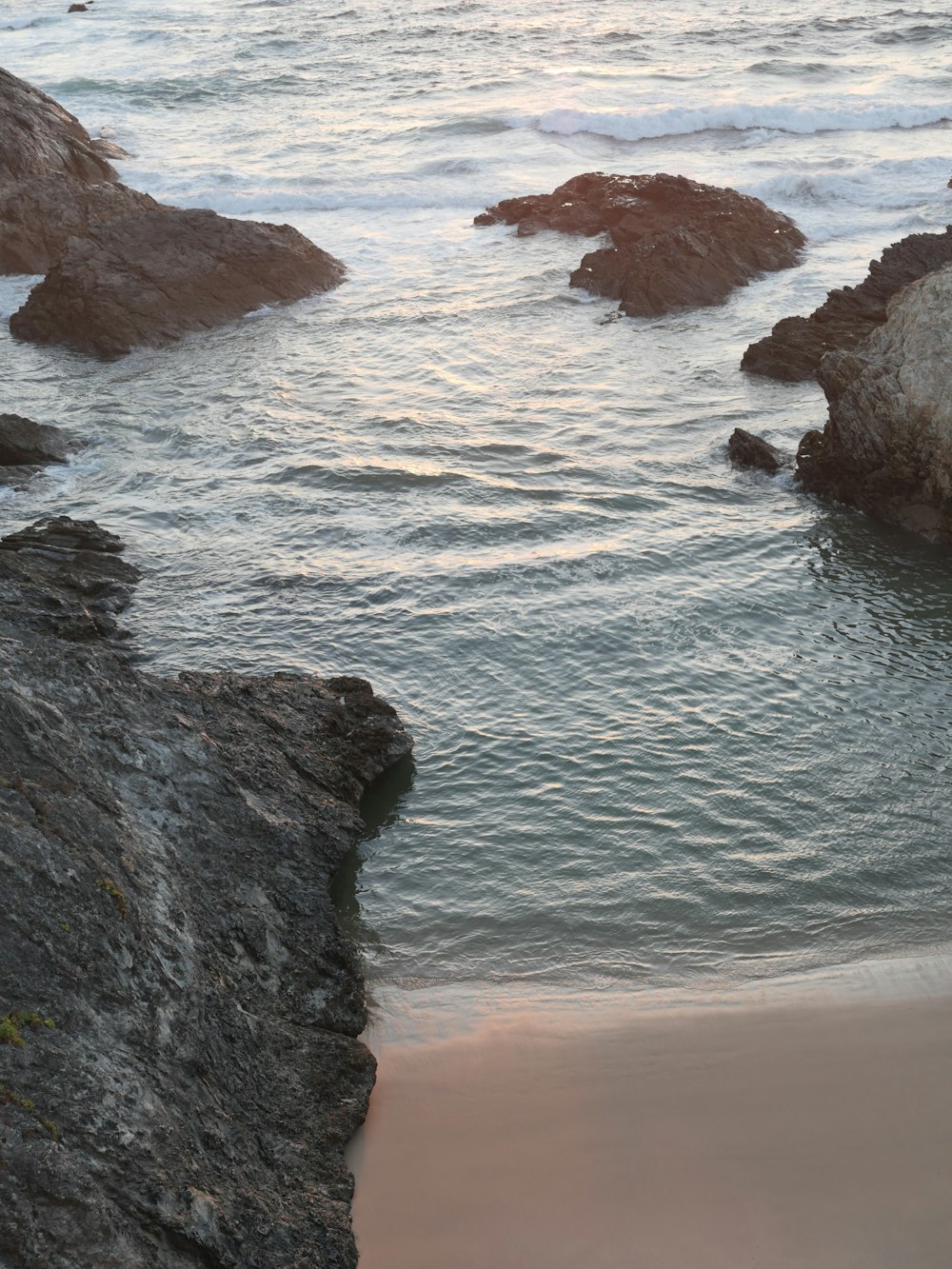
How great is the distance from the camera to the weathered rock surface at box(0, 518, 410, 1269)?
6.34 meters

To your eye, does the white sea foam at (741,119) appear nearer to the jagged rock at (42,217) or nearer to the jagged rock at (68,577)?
the jagged rock at (42,217)

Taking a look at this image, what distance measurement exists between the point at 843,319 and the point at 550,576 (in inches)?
367

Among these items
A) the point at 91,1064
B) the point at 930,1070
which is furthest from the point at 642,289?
the point at 91,1064

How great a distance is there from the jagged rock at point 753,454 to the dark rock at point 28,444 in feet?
32.2

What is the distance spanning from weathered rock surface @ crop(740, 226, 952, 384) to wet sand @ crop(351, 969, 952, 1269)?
13.7m

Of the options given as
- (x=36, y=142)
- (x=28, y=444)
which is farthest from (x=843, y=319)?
(x=36, y=142)

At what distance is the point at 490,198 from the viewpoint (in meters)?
34.7

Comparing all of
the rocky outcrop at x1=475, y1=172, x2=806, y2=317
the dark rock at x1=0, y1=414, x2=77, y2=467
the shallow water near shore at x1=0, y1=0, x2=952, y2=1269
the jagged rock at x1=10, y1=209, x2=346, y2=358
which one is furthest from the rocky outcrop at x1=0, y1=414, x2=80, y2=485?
the rocky outcrop at x1=475, y1=172, x2=806, y2=317

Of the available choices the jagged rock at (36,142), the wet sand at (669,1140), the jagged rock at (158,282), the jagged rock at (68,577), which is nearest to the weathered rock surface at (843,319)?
the jagged rock at (158,282)

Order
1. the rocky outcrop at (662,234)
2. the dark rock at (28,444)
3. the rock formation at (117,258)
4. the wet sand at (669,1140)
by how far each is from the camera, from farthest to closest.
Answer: the rocky outcrop at (662,234) < the rock formation at (117,258) < the dark rock at (28,444) < the wet sand at (669,1140)

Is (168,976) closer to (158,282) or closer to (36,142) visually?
(158,282)

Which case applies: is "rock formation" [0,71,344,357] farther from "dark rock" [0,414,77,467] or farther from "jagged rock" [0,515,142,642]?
"jagged rock" [0,515,142,642]

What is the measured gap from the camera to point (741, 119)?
1588 inches

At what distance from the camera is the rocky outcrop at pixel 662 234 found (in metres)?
25.0
